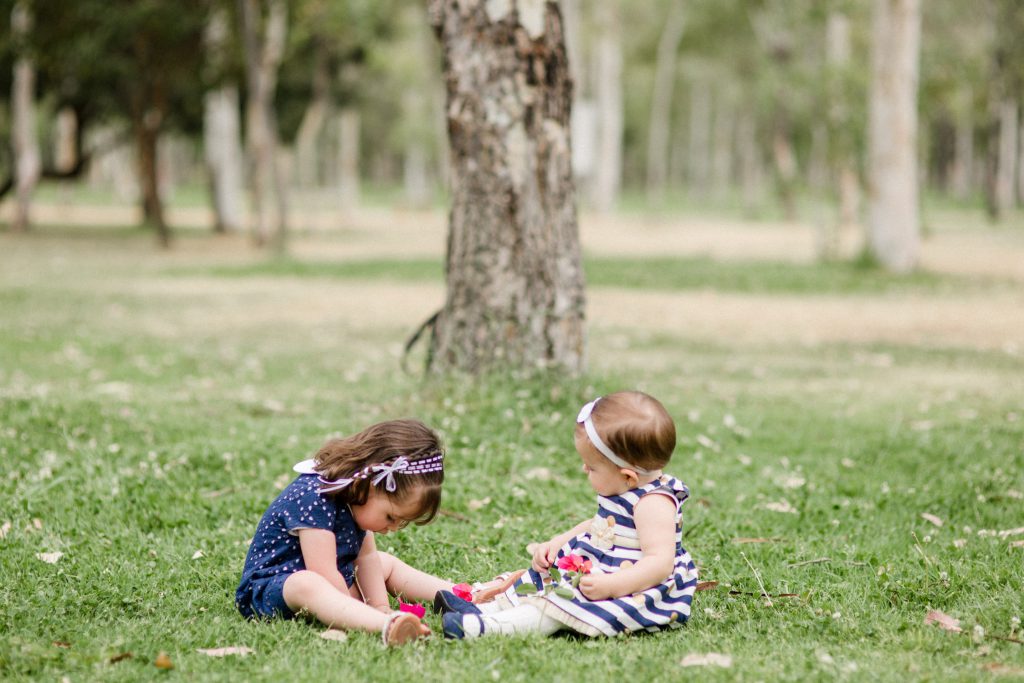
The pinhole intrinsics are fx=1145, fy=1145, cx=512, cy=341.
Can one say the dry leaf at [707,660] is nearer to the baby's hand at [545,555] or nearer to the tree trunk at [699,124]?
the baby's hand at [545,555]

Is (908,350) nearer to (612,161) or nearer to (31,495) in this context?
(31,495)

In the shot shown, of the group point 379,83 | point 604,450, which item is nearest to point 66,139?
point 379,83

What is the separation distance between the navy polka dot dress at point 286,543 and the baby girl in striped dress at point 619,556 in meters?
0.39

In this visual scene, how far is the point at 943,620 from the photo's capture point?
3914mm

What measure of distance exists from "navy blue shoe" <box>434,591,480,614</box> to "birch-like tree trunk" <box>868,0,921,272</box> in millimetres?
14830

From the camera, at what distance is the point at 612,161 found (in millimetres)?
42031

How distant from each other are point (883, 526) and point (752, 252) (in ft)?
62.0

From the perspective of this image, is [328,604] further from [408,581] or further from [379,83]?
[379,83]

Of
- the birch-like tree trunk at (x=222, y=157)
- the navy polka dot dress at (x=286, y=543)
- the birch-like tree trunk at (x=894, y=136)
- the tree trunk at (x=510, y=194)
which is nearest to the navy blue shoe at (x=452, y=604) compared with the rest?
the navy polka dot dress at (x=286, y=543)

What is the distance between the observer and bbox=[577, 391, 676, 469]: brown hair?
3656mm

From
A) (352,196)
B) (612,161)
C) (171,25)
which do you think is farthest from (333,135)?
(171,25)

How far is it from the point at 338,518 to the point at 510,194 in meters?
3.30

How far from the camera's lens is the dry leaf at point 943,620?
382cm

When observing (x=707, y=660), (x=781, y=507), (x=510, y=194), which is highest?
(x=510, y=194)
